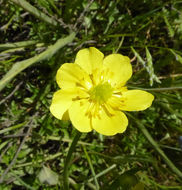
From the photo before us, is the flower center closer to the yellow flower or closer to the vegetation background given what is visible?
the yellow flower

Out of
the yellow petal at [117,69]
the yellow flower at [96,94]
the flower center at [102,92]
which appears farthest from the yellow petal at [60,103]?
the yellow petal at [117,69]

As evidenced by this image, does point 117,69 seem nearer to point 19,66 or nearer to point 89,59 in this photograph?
point 89,59

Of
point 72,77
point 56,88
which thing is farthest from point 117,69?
point 56,88

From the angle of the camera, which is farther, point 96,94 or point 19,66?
point 96,94

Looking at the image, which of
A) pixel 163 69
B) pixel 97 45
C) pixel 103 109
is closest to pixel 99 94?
pixel 103 109

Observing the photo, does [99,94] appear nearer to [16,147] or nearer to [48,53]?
[48,53]

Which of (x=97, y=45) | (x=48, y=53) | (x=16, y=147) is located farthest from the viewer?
(x=97, y=45)
